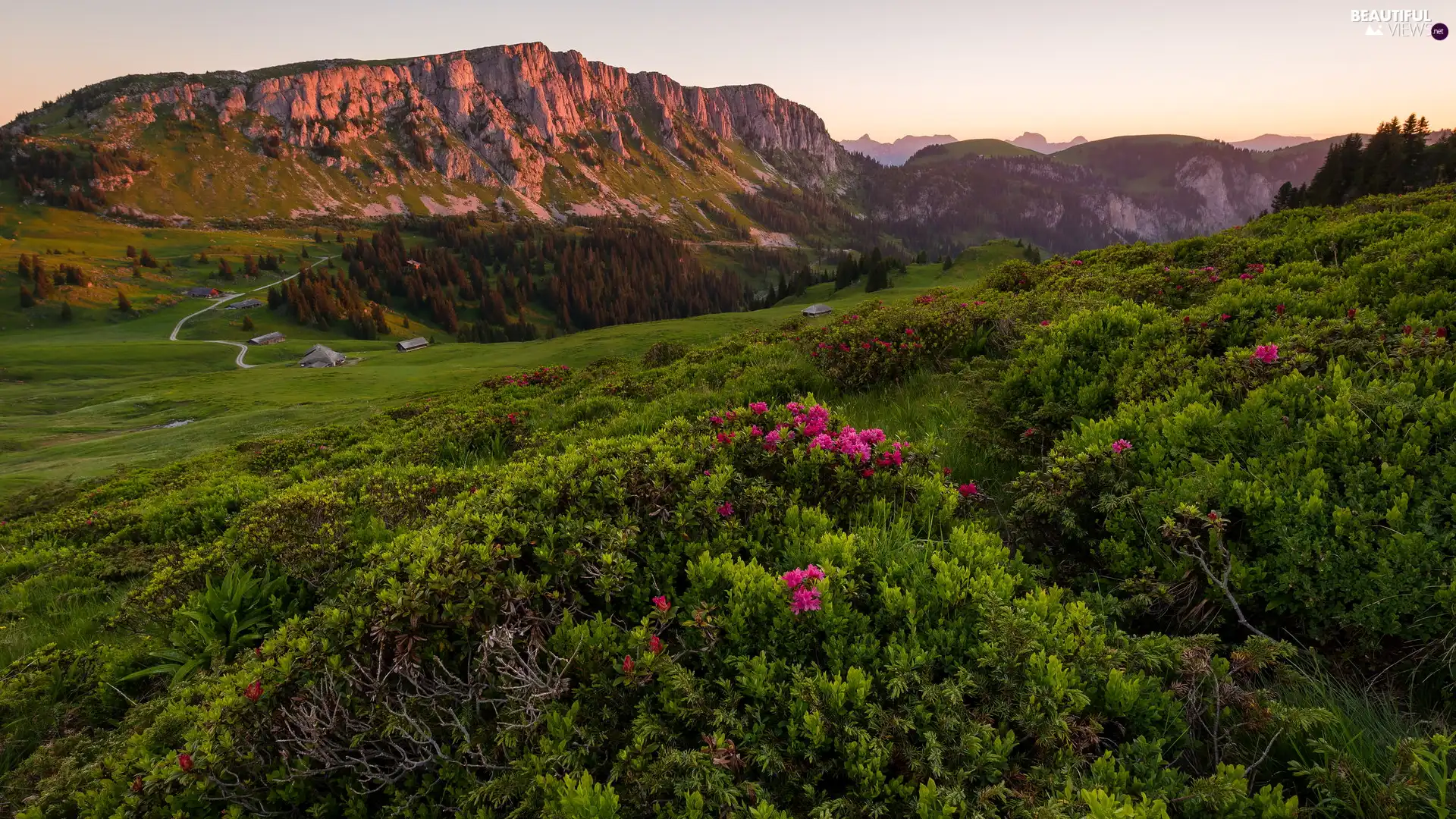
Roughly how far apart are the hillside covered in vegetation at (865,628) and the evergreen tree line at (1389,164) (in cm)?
9266

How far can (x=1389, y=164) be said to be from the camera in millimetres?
69812

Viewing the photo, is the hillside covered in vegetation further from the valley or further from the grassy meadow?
the grassy meadow

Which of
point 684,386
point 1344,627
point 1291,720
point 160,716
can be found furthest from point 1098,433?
point 684,386

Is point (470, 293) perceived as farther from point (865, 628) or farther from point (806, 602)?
point (865, 628)

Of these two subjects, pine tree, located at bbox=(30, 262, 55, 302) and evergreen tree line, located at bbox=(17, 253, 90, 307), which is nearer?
evergreen tree line, located at bbox=(17, 253, 90, 307)

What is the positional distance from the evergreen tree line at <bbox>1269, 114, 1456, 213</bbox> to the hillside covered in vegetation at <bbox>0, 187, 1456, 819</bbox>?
304 feet

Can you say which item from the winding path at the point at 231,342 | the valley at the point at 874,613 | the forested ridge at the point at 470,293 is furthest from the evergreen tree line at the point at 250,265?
the valley at the point at 874,613

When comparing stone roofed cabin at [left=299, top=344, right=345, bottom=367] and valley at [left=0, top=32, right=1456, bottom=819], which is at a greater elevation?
valley at [left=0, top=32, right=1456, bottom=819]

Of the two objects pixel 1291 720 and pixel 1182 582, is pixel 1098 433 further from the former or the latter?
pixel 1291 720

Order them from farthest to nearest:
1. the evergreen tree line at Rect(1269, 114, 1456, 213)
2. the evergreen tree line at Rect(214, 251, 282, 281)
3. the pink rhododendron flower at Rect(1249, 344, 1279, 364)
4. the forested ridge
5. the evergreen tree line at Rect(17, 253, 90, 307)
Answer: the evergreen tree line at Rect(214, 251, 282, 281), the forested ridge, the evergreen tree line at Rect(17, 253, 90, 307), the evergreen tree line at Rect(1269, 114, 1456, 213), the pink rhododendron flower at Rect(1249, 344, 1279, 364)

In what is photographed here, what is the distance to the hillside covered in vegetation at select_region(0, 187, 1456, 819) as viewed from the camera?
2736 mm

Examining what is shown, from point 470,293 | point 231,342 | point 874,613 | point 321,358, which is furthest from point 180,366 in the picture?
point 470,293

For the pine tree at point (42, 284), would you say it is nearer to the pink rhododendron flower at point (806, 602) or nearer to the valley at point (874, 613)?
the valley at point (874, 613)

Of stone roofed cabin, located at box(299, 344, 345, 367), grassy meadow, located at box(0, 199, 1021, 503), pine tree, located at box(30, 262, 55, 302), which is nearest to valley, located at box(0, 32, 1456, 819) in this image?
grassy meadow, located at box(0, 199, 1021, 503)
